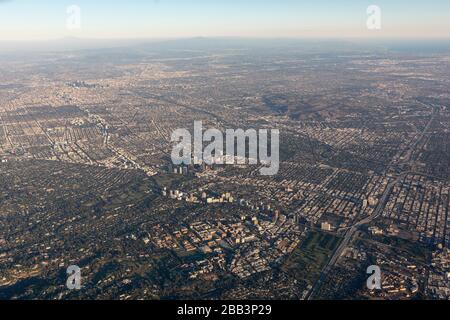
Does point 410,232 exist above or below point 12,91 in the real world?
below

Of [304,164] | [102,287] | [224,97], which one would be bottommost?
[102,287]

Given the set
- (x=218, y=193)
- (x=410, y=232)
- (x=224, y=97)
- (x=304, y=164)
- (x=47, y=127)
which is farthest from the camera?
(x=224, y=97)

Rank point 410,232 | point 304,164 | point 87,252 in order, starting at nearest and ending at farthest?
point 87,252
point 410,232
point 304,164

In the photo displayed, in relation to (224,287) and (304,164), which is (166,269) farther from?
(304,164)

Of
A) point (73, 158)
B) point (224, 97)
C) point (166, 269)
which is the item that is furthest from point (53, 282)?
point (224, 97)

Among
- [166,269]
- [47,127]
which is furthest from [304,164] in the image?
[47,127]

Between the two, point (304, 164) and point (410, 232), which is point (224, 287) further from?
point (304, 164)

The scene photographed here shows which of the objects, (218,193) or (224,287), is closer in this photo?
(224,287)

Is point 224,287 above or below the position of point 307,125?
below

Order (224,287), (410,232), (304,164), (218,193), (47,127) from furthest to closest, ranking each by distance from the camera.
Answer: (47,127) → (304,164) → (218,193) → (410,232) → (224,287)
